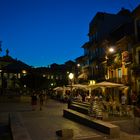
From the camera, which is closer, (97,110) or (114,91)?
(97,110)

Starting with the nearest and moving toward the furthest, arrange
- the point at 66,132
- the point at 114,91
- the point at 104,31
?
the point at 66,132 → the point at 114,91 → the point at 104,31

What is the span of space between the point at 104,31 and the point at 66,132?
132 feet

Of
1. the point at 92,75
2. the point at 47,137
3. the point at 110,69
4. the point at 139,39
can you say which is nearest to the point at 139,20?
the point at 139,39

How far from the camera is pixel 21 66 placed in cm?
5462

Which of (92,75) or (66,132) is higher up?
(92,75)

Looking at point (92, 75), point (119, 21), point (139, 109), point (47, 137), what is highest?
point (119, 21)

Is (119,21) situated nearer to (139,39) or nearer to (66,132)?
(139,39)

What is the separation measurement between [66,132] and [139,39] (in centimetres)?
2467

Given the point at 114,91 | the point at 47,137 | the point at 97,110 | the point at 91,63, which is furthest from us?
the point at 91,63

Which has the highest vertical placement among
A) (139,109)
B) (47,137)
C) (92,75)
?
(92,75)

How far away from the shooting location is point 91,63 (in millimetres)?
53375

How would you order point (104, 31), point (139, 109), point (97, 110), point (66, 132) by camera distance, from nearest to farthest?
1. point (66, 132)
2. point (139, 109)
3. point (97, 110)
4. point (104, 31)

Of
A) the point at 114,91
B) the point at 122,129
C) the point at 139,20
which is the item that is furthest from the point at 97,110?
the point at 114,91

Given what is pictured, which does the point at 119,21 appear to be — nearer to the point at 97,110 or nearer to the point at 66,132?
the point at 97,110
